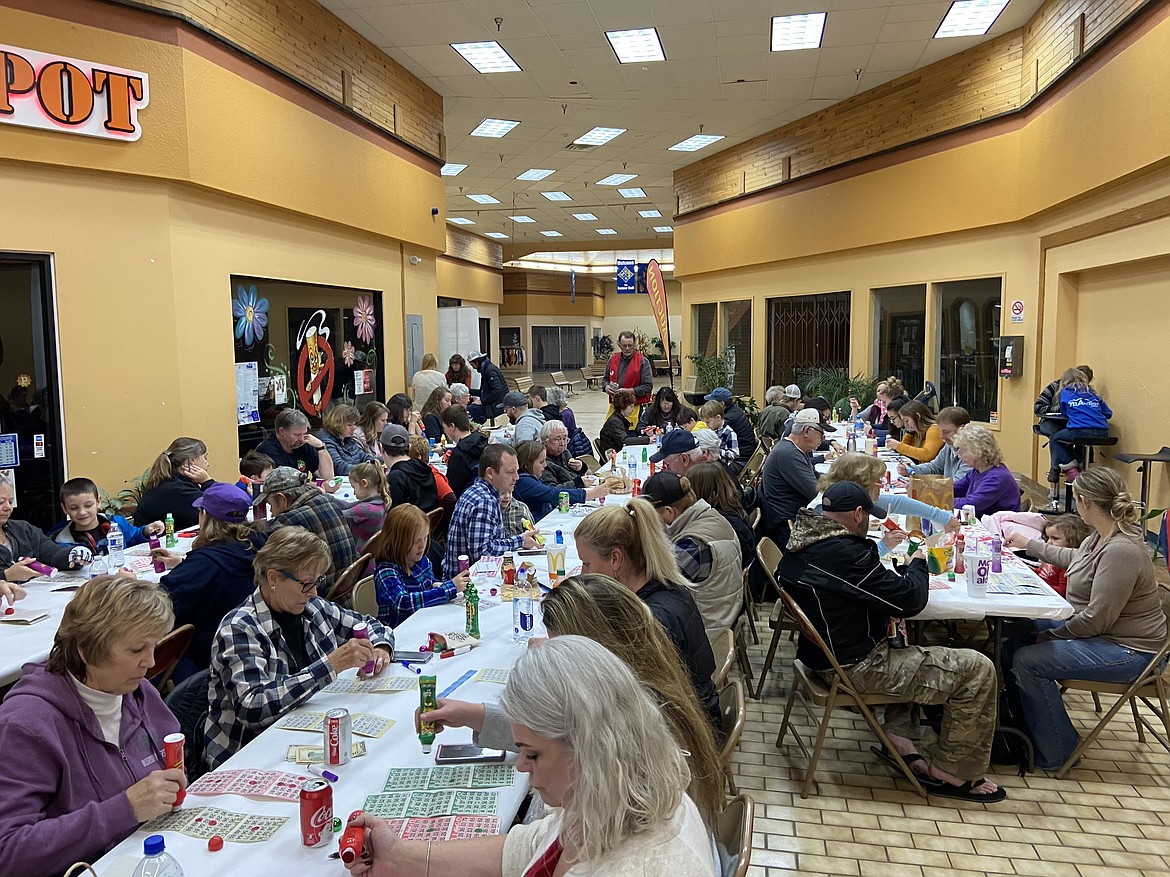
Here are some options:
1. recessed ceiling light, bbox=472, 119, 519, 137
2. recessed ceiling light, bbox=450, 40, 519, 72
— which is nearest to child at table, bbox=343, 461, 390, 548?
recessed ceiling light, bbox=450, 40, 519, 72

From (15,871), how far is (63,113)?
5859 millimetres

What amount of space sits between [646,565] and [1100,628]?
244cm

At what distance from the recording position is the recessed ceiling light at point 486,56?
9961 mm

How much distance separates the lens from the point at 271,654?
109 inches

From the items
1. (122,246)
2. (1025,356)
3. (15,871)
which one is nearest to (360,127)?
(122,246)

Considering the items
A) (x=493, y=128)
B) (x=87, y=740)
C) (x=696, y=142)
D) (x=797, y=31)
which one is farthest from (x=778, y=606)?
(x=696, y=142)

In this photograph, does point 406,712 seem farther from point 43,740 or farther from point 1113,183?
point 1113,183

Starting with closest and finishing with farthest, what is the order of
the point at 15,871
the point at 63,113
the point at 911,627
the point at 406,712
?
1. the point at 15,871
2. the point at 406,712
3. the point at 911,627
4. the point at 63,113

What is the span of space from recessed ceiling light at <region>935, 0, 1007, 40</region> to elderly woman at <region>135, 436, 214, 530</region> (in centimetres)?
884

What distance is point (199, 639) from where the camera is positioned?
345 centimetres

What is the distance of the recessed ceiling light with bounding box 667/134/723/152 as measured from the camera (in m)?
14.6

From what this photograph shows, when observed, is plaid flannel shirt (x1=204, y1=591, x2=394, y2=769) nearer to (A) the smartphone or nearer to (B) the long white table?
(B) the long white table

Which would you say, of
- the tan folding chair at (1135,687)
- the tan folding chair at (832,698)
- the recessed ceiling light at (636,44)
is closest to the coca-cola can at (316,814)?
the tan folding chair at (832,698)

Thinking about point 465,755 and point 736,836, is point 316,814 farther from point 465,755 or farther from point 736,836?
point 736,836
